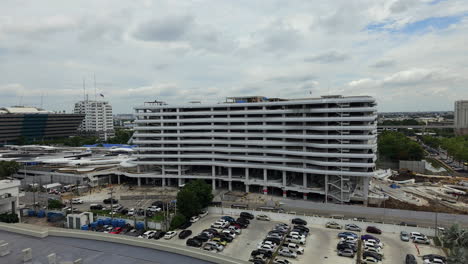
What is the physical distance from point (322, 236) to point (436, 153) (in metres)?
123

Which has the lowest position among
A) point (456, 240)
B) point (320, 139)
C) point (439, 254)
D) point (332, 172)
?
point (439, 254)

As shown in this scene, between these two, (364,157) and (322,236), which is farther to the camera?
(364,157)

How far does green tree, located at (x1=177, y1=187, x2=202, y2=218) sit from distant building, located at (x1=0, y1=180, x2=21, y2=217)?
101 feet

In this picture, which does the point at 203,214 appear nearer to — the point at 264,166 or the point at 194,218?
the point at 194,218

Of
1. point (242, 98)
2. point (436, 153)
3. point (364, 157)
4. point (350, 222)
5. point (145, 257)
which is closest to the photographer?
point (145, 257)

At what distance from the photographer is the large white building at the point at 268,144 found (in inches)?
2635

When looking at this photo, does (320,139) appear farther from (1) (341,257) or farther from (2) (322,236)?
(1) (341,257)

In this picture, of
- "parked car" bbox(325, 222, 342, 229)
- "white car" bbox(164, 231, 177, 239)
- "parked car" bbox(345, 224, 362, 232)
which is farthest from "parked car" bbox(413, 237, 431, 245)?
"white car" bbox(164, 231, 177, 239)

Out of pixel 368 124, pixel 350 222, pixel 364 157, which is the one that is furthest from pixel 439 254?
pixel 368 124

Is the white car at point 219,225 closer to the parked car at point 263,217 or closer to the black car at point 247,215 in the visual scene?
the black car at point 247,215

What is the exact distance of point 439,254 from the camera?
44.1m

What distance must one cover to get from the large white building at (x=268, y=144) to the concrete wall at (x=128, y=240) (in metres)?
49.5

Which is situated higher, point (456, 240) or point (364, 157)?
point (364, 157)

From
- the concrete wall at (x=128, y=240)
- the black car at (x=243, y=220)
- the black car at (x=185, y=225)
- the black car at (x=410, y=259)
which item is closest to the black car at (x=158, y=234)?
the black car at (x=185, y=225)
